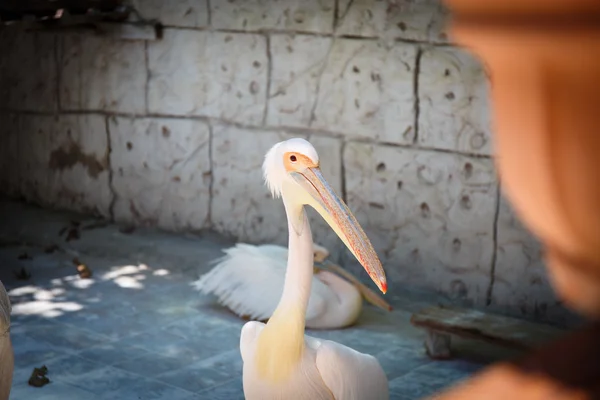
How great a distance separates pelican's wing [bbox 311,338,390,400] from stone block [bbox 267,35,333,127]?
3742 millimetres

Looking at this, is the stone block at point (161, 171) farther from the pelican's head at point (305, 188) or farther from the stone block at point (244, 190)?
the pelican's head at point (305, 188)

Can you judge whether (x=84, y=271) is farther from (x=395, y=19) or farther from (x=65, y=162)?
(x=395, y=19)

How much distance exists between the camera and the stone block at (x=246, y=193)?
765 cm

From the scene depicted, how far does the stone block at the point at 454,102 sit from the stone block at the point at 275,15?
0.98 metres

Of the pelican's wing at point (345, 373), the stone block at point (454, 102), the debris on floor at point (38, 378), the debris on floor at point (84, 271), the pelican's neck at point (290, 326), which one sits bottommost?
the debris on floor at point (38, 378)

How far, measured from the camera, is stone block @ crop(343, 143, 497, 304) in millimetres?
6512

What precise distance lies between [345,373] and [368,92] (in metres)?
3.58

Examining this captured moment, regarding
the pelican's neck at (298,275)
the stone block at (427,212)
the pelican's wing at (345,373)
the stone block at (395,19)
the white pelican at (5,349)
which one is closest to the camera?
the white pelican at (5,349)

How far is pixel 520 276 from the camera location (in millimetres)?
6340

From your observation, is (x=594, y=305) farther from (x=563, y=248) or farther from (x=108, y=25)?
(x=108, y=25)

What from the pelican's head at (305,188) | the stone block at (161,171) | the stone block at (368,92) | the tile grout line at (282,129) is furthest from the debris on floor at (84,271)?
the pelican's head at (305,188)

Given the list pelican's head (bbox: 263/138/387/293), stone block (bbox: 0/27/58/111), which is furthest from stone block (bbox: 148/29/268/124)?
pelican's head (bbox: 263/138/387/293)

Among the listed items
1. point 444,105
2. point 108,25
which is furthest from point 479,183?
point 108,25

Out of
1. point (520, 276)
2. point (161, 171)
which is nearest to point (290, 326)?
point (520, 276)
